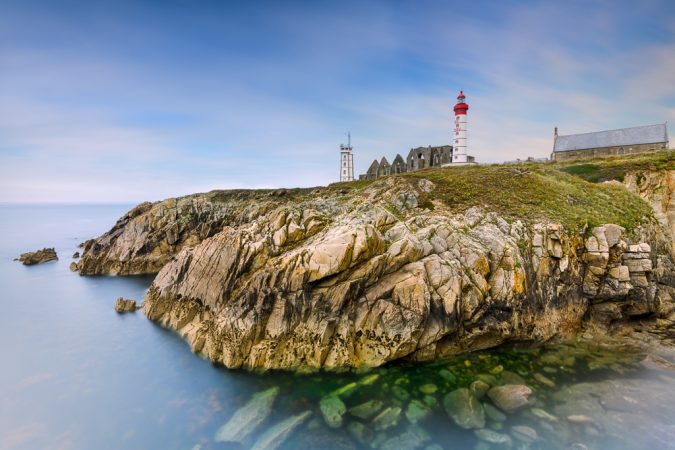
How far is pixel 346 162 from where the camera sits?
251 feet

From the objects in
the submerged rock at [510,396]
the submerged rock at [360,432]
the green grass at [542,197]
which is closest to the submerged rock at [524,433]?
the submerged rock at [510,396]

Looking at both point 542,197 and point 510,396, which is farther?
point 542,197

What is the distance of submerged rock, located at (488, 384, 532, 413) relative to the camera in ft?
55.2

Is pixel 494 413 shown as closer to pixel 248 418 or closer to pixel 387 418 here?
pixel 387 418

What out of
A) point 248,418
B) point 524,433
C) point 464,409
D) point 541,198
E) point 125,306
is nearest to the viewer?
point 524,433

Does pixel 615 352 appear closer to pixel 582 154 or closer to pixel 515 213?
pixel 515 213

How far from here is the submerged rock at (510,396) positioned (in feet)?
55.2

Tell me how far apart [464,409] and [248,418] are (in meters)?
11.1

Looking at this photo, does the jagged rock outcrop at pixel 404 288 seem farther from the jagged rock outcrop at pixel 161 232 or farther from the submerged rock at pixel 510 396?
the jagged rock outcrop at pixel 161 232

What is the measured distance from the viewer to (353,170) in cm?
7862

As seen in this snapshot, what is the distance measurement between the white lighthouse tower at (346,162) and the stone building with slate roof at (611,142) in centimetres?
4147

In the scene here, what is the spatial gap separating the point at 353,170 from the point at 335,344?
61.2 m

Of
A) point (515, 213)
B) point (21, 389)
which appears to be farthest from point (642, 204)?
point (21, 389)

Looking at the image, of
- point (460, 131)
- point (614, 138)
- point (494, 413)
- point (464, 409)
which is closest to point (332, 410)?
point (464, 409)
